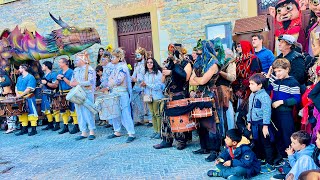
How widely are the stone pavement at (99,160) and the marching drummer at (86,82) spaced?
0.35 meters

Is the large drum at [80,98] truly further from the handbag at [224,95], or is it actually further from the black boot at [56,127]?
the handbag at [224,95]

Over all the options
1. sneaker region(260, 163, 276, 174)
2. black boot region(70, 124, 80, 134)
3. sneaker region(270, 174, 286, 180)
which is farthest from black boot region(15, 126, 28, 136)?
sneaker region(270, 174, 286, 180)

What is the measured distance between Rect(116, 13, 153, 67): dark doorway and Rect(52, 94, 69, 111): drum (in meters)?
3.13

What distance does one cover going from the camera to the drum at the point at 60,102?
7.47 meters

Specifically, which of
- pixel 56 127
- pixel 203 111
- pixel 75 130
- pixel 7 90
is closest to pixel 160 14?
pixel 75 130

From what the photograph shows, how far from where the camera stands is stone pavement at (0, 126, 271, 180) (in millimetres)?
4625

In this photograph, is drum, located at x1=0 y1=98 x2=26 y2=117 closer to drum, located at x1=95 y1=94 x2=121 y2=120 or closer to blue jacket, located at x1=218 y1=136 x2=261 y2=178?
drum, located at x1=95 y1=94 x2=121 y2=120

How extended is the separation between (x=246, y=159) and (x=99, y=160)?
248cm

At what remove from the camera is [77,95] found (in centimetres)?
649

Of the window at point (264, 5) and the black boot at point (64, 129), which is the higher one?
the window at point (264, 5)

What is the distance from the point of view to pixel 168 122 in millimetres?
5539

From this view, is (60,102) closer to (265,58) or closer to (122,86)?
(122,86)

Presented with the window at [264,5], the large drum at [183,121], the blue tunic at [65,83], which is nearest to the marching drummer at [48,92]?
the blue tunic at [65,83]

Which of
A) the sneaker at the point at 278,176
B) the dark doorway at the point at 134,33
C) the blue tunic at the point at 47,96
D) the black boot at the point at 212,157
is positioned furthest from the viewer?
the dark doorway at the point at 134,33
